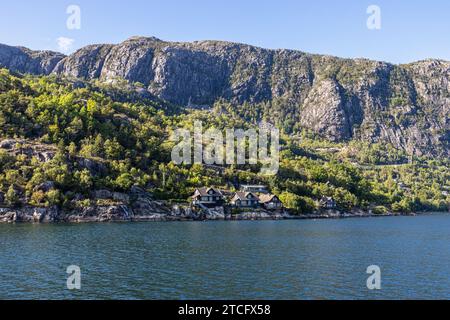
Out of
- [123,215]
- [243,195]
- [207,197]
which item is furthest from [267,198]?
[123,215]

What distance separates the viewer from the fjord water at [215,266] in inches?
1895

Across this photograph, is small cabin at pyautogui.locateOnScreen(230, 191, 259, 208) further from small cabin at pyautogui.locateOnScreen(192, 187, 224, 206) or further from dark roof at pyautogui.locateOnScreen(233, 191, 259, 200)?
small cabin at pyautogui.locateOnScreen(192, 187, 224, 206)

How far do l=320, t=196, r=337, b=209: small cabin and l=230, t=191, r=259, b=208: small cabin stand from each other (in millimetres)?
35803

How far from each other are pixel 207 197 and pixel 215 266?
103 m

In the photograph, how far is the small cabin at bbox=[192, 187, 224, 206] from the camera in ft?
531

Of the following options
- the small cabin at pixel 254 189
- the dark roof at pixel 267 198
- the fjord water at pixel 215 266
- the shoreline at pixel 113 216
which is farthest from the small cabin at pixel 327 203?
the fjord water at pixel 215 266

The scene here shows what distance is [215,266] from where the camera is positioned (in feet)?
203

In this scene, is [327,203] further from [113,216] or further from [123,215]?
[113,216]

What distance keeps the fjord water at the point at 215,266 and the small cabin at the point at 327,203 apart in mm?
92142

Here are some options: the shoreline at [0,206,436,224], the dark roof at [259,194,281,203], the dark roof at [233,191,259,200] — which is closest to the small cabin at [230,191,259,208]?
the dark roof at [233,191,259,200]
